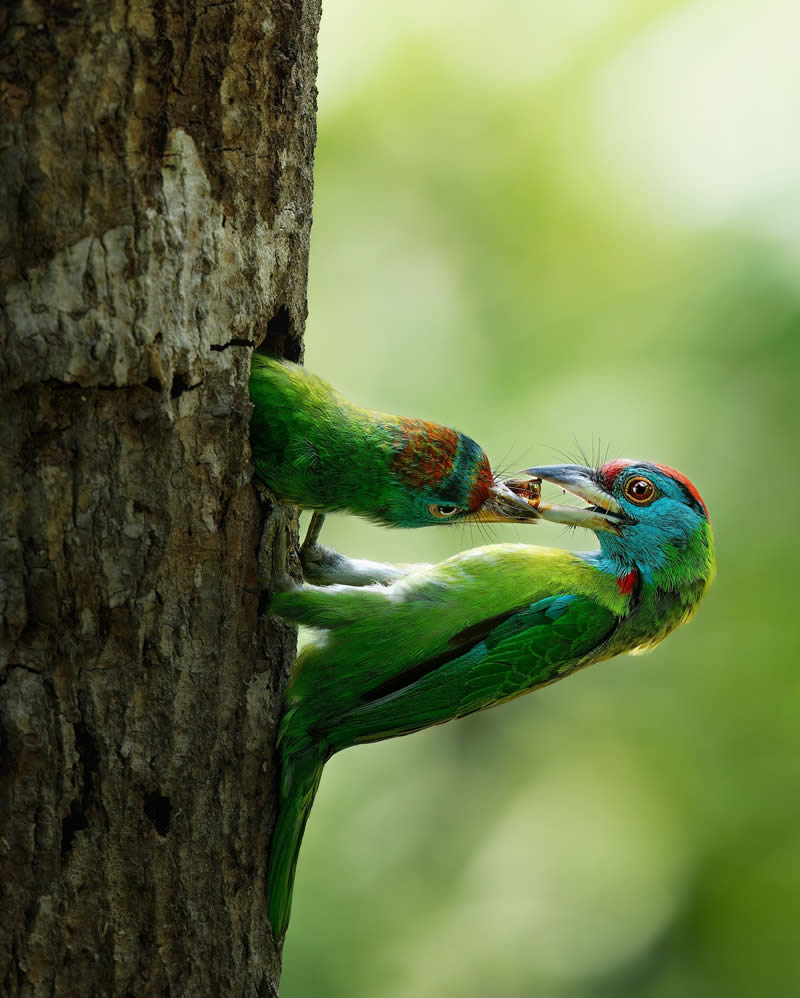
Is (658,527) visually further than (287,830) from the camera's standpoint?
Yes

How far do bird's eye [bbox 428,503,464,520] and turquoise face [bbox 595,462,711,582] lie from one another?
0.74m

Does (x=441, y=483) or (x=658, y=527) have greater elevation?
(x=441, y=483)

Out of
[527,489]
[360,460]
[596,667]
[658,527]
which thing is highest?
[360,460]

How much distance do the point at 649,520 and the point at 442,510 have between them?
0.84m

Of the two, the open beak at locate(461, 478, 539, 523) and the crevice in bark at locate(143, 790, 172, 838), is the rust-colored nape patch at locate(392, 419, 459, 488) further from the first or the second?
the crevice in bark at locate(143, 790, 172, 838)

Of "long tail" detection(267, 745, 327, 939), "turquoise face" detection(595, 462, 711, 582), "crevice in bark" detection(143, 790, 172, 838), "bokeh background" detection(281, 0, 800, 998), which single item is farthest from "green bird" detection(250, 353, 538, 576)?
"bokeh background" detection(281, 0, 800, 998)

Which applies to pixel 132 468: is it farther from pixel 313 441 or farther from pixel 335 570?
pixel 335 570

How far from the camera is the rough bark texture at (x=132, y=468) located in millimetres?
2139

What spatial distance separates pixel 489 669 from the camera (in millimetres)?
3156

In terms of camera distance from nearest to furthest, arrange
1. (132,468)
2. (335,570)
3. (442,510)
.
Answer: (132,468) < (442,510) < (335,570)

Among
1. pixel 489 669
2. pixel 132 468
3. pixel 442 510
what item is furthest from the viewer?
pixel 489 669

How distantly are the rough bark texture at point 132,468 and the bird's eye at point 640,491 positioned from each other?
150 cm

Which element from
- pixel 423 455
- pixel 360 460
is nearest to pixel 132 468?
pixel 360 460

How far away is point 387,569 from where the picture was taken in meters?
3.51
